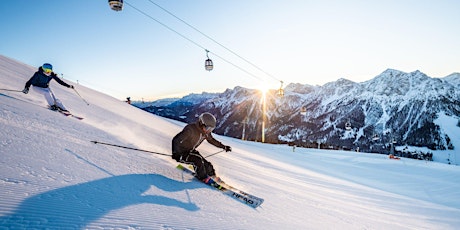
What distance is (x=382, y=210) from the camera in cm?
806

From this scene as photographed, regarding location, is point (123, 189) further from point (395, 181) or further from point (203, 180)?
point (395, 181)

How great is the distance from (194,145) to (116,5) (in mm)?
6361

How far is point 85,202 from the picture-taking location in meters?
3.10

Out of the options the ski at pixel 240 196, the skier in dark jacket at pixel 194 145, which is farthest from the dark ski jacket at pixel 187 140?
the ski at pixel 240 196

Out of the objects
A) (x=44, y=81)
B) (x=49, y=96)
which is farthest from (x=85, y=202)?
(x=44, y=81)

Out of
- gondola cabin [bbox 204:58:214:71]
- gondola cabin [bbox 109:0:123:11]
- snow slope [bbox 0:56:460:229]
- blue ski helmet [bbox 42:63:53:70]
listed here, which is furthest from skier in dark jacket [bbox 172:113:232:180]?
gondola cabin [bbox 204:58:214:71]

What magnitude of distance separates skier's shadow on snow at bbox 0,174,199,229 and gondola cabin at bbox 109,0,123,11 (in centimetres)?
704

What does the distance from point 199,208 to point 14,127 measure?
4045 mm

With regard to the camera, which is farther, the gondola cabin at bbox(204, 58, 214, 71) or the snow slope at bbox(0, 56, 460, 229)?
the gondola cabin at bbox(204, 58, 214, 71)

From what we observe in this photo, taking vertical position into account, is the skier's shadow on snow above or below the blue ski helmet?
below

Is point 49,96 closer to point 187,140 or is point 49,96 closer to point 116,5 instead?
point 116,5

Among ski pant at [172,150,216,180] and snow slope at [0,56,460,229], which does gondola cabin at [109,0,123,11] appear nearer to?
snow slope at [0,56,460,229]

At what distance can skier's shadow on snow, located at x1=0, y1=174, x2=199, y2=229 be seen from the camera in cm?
248


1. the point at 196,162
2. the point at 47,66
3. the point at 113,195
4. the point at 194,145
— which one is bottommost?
the point at 113,195
